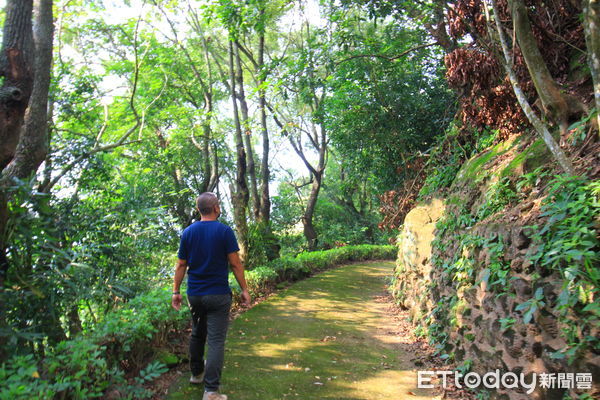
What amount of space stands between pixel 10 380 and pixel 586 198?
159 inches

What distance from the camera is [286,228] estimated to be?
20266mm

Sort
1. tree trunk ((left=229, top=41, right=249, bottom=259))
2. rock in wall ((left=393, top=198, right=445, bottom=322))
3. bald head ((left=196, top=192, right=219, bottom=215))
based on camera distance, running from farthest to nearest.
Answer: tree trunk ((left=229, top=41, right=249, bottom=259))
rock in wall ((left=393, top=198, right=445, bottom=322))
bald head ((left=196, top=192, right=219, bottom=215))

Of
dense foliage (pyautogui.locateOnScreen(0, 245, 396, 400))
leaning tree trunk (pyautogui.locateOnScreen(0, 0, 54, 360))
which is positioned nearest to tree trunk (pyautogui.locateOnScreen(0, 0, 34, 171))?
leaning tree trunk (pyautogui.locateOnScreen(0, 0, 54, 360))

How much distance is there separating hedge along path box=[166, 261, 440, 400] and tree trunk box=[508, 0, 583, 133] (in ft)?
10.7

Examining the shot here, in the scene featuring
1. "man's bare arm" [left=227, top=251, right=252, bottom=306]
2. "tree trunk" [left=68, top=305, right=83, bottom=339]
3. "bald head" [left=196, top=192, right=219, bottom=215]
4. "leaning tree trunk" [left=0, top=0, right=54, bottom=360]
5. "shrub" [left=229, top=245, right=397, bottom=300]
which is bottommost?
"shrub" [left=229, top=245, right=397, bottom=300]

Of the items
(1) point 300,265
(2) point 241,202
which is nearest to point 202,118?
(2) point 241,202

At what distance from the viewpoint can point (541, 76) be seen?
3.98 m

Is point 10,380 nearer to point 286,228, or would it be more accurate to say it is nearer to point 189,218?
point 189,218

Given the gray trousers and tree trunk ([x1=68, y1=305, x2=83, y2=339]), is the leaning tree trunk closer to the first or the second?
tree trunk ([x1=68, y1=305, x2=83, y2=339])

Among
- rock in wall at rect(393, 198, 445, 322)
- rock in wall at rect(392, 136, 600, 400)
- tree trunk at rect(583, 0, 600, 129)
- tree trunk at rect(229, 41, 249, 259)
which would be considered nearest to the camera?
rock in wall at rect(392, 136, 600, 400)

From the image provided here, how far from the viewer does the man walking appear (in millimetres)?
3441

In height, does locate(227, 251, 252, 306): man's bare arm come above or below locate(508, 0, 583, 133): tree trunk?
below

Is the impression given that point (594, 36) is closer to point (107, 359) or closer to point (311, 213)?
point (107, 359)

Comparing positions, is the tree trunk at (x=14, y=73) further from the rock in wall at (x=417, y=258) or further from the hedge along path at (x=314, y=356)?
the rock in wall at (x=417, y=258)
